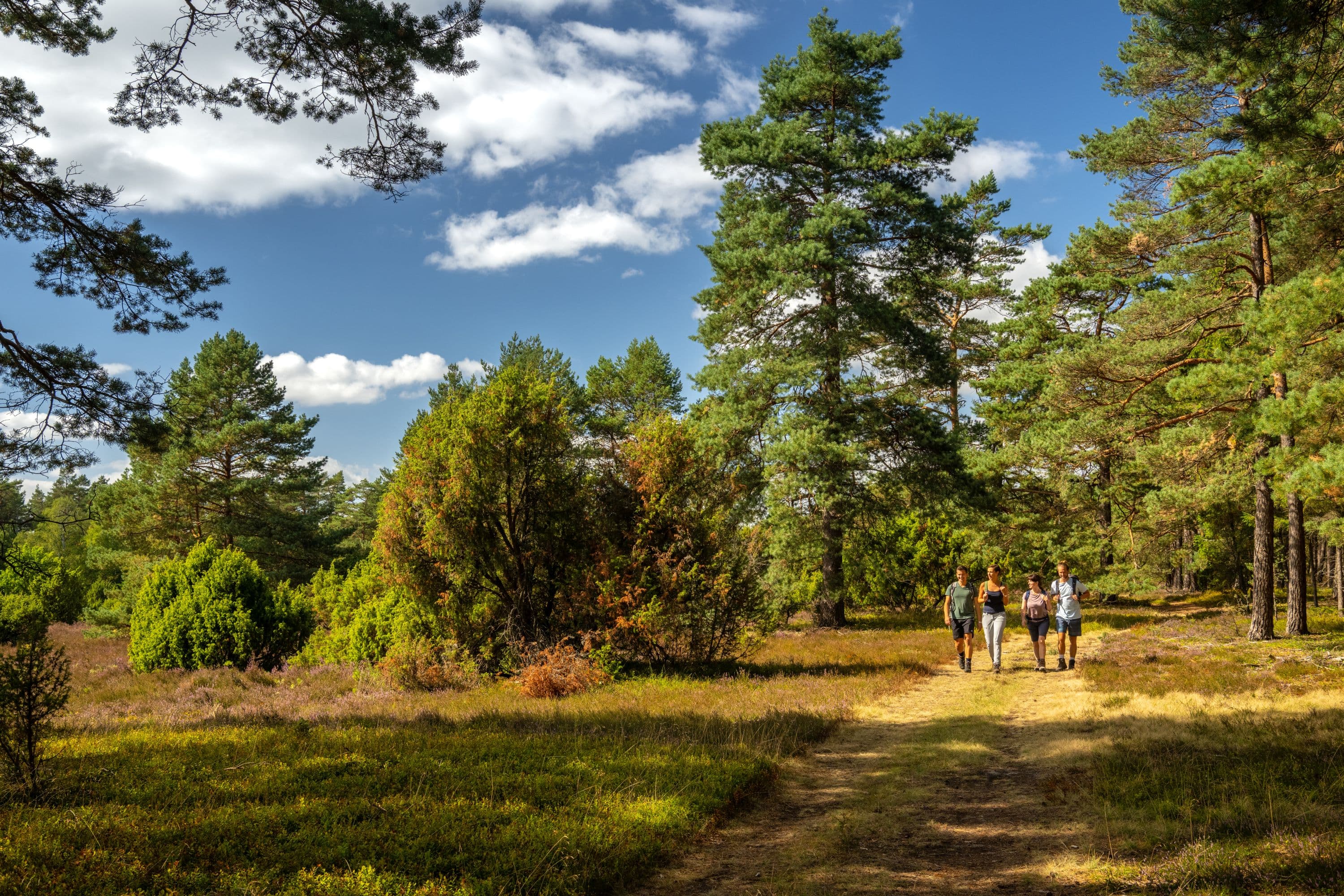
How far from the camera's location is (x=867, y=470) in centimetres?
2153

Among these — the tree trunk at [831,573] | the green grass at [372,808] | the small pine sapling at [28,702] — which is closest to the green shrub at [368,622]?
the green grass at [372,808]

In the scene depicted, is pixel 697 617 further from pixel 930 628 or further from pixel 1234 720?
pixel 930 628

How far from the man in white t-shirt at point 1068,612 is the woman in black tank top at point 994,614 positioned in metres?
1.07

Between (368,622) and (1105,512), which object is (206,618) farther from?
(1105,512)

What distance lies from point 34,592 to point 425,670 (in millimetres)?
17937

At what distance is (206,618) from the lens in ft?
53.7

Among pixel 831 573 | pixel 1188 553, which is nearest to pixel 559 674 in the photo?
pixel 831 573

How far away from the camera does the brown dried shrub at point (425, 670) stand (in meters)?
12.5

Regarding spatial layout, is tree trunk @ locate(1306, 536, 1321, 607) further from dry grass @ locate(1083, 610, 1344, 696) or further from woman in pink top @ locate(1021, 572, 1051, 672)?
woman in pink top @ locate(1021, 572, 1051, 672)

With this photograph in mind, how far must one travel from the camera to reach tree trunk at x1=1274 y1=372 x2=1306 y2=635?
50.7 feet

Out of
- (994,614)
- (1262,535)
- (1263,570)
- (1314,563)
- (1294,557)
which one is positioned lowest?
(1314,563)

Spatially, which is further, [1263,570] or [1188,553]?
[1188,553]

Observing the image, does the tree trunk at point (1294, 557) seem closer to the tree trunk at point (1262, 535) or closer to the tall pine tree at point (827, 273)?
the tree trunk at point (1262, 535)

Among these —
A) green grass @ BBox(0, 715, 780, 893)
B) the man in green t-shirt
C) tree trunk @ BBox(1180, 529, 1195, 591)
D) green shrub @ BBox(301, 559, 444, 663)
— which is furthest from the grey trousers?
tree trunk @ BBox(1180, 529, 1195, 591)
